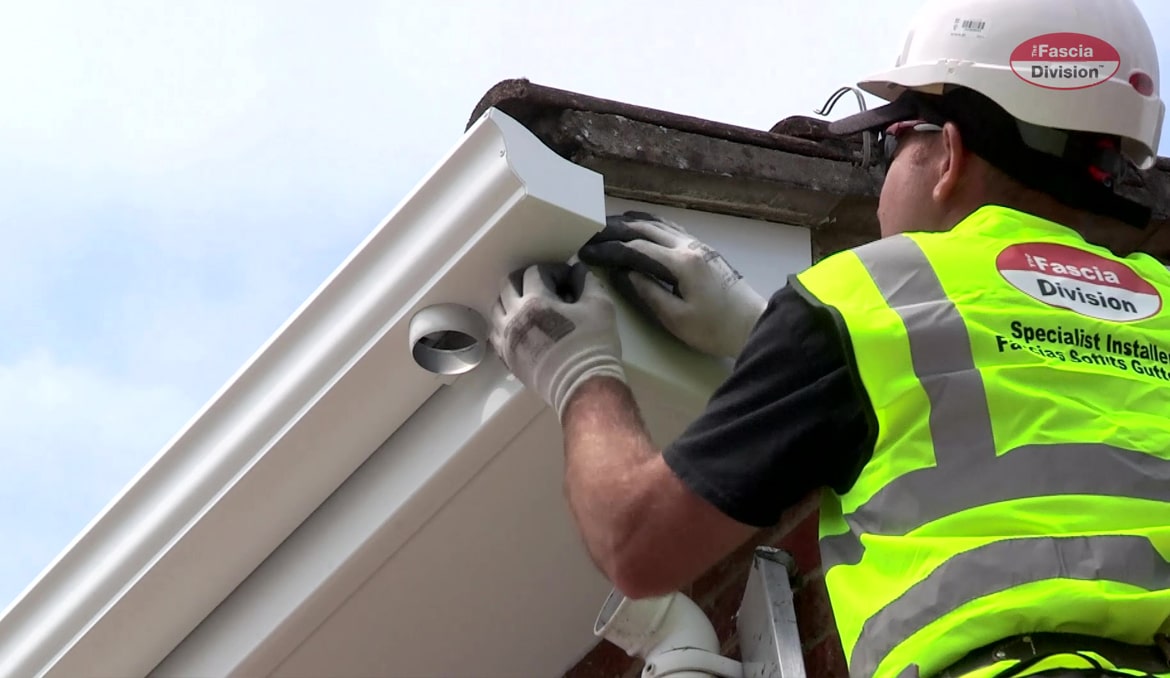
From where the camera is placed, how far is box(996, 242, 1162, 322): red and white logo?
217 centimetres

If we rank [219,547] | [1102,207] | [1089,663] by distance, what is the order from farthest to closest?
[219,547] → [1102,207] → [1089,663]

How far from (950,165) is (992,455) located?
0.64 meters

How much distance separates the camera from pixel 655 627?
9.70 feet

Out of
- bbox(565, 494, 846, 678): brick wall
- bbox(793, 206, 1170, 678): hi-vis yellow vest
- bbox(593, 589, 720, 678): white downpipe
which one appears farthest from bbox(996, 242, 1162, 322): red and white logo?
bbox(593, 589, 720, 678): white downpipe

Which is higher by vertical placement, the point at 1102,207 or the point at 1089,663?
the point at 1102,207

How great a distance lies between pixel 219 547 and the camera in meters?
3.11

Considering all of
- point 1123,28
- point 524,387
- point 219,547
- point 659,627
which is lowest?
point 659,627

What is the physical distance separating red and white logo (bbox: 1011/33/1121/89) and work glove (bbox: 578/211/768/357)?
1.89 ft

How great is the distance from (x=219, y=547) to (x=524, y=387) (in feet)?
2.41

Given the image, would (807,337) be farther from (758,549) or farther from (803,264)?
(803,264)

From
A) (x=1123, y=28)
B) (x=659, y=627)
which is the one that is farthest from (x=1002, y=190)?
(x=659, y=627)

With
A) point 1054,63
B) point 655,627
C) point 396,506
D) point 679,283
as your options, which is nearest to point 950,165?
point 1054,63

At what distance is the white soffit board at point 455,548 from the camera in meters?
2.91

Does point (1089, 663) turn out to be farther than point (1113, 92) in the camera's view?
No
